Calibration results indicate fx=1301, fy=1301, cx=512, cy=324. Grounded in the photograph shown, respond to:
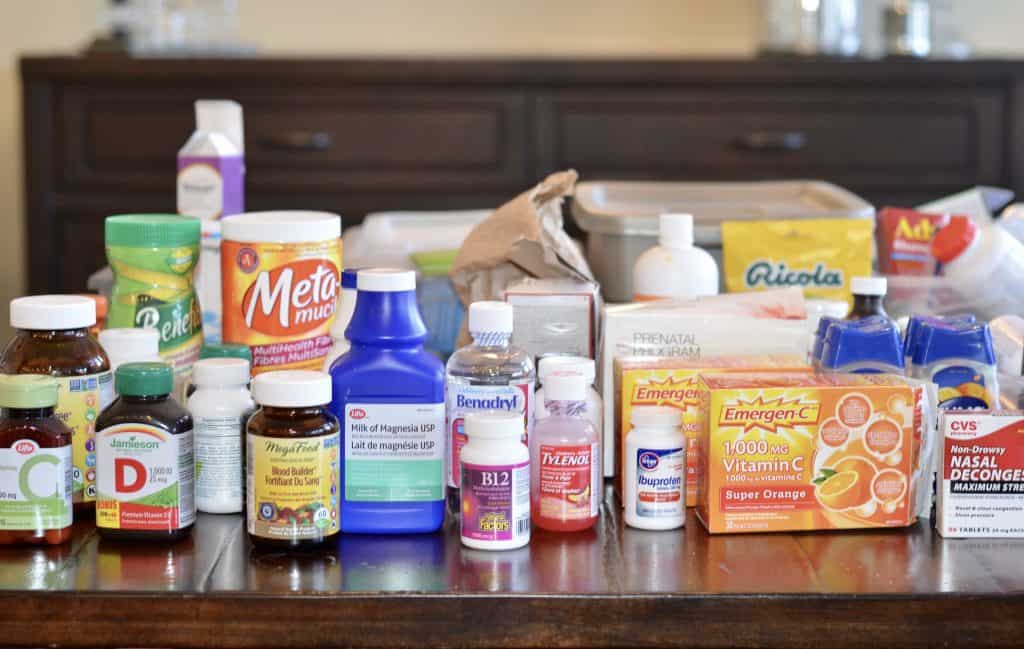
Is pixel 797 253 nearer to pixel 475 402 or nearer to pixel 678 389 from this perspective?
pixel 678 389

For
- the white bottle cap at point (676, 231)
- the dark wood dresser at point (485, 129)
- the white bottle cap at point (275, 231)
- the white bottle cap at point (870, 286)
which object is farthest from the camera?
the dark wood dresser at point (485, 129)

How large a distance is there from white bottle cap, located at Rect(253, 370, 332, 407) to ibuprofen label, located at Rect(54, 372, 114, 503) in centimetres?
14

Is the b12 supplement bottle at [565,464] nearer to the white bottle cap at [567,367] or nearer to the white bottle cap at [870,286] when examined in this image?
the white bottle cap at [567,367]

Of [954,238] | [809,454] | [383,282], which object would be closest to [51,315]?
[383,282]

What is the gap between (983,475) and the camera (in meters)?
0.95

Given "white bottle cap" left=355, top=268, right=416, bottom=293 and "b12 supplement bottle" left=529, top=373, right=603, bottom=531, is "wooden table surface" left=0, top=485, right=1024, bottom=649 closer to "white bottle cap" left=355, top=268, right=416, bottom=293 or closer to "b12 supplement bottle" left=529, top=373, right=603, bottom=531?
"b12 supplement bottle" left=529, top=373, right=603, bottom=531

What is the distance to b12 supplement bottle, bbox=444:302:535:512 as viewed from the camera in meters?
0.97

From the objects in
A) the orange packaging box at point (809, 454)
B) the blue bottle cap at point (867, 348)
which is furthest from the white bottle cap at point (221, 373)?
the blue bottle cap at point (867, 348)

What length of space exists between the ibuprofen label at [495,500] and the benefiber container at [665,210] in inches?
20.7

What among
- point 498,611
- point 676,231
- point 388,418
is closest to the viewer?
point 498,611

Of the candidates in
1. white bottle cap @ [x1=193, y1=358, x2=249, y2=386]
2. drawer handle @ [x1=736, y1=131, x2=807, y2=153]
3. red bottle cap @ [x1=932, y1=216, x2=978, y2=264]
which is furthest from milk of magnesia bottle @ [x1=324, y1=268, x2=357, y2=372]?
drawer handle @ [x1=736, y1=131, x2=807, y2=153]

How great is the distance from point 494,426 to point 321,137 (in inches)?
80.8

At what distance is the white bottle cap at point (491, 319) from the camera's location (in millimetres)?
989

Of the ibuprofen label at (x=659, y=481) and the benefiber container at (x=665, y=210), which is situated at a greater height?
the benefiber container at (x=665, y=210)
